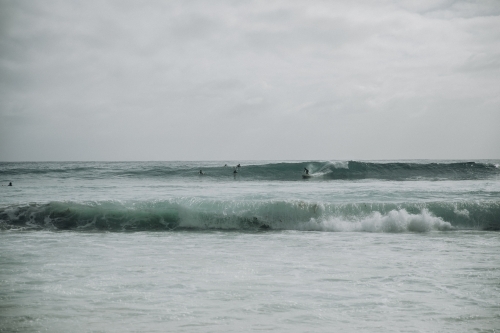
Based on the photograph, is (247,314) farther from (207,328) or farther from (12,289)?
(12,289)

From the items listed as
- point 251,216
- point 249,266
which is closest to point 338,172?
point 251,216

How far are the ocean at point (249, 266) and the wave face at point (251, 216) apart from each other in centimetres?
4

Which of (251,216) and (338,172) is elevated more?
(338,172)

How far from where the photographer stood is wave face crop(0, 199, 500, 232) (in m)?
10.6

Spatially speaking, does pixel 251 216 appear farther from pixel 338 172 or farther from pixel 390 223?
pixel 338 172

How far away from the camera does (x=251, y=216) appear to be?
37.3 ft

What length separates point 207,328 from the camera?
141 inches

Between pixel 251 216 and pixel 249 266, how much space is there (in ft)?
17.8

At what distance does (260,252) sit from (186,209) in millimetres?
4974

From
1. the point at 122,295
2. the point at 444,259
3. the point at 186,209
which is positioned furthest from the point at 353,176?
the point at 122,295

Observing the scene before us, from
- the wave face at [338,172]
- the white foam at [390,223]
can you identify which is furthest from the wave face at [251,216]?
the wave face at [338,172]

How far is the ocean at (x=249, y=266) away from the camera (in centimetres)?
384

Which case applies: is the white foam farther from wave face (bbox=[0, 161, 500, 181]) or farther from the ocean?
wave face (bbox=[0, 161, 500, 181])

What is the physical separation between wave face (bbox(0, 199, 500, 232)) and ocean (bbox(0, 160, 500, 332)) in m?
0.04
